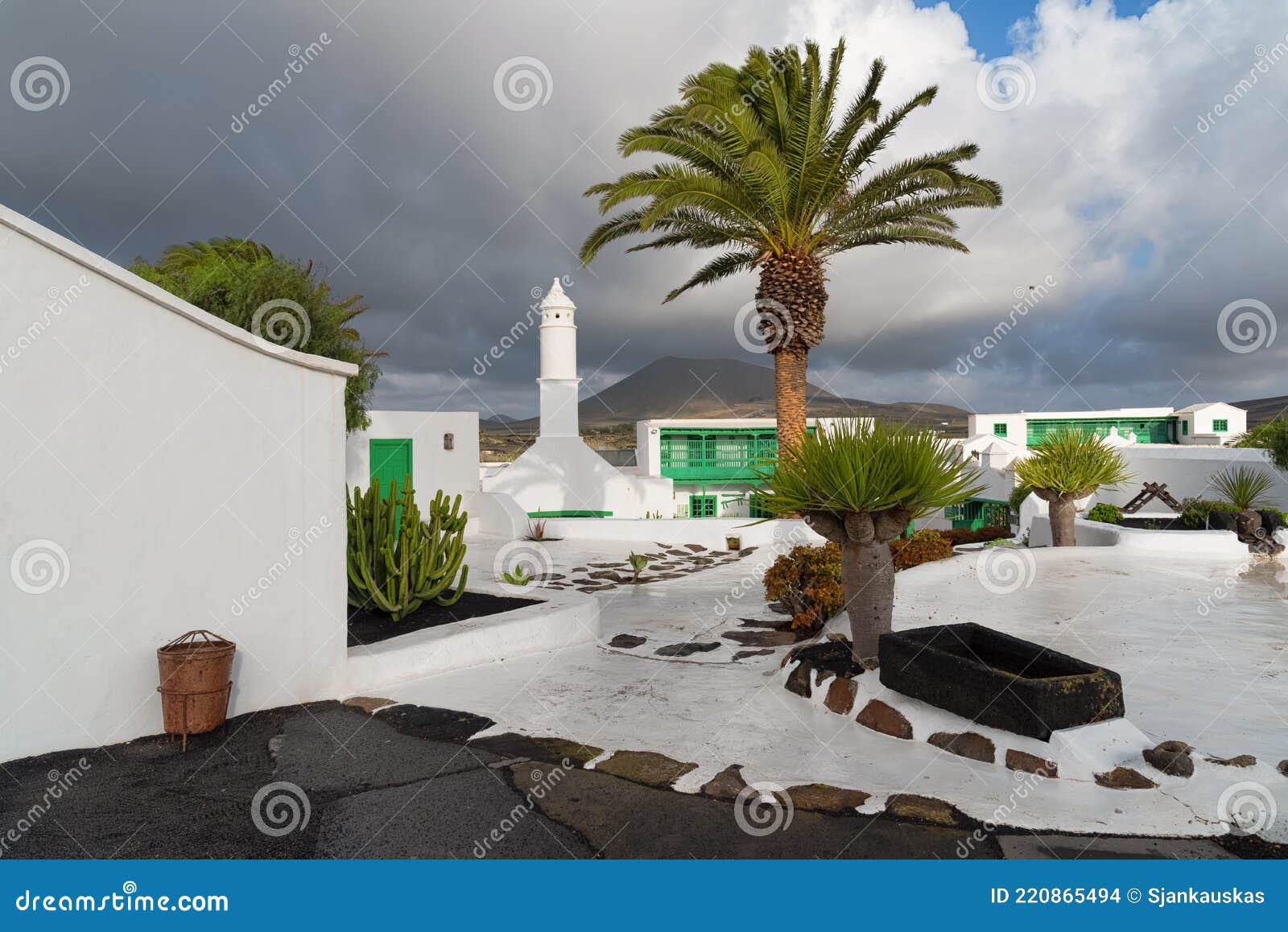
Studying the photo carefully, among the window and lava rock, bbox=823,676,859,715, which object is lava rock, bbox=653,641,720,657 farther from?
the window

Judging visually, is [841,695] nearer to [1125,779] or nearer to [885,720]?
[885,720]

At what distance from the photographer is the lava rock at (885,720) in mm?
4809

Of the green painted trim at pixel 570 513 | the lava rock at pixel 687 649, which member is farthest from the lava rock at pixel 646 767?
the green painted trim at pixel 570 513

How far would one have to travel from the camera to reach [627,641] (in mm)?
8062

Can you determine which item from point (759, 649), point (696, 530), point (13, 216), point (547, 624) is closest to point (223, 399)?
point (13, 216)

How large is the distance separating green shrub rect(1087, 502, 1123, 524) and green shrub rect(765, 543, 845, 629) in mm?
10736

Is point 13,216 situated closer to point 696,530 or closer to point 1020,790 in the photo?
point 1020,790

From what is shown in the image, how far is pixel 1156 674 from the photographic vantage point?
5910 millimetres

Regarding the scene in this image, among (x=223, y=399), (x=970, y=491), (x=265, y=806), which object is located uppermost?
(x=223, y=399)

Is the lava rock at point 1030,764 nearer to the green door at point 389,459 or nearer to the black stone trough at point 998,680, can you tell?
the black stone trough at point 998,680

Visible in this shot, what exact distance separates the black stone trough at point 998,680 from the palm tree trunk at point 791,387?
10.3m

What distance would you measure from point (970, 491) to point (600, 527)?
511 inches

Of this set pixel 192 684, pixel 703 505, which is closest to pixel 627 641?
pixel 192 684

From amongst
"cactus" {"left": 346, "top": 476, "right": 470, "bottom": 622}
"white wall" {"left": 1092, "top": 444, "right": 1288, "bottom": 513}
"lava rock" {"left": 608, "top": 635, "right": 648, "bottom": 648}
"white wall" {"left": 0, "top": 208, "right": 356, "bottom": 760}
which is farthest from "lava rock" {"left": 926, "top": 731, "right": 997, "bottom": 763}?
"white wall" {"left": 1092, "top": 444, "right": 1288, "bottom": 513}
